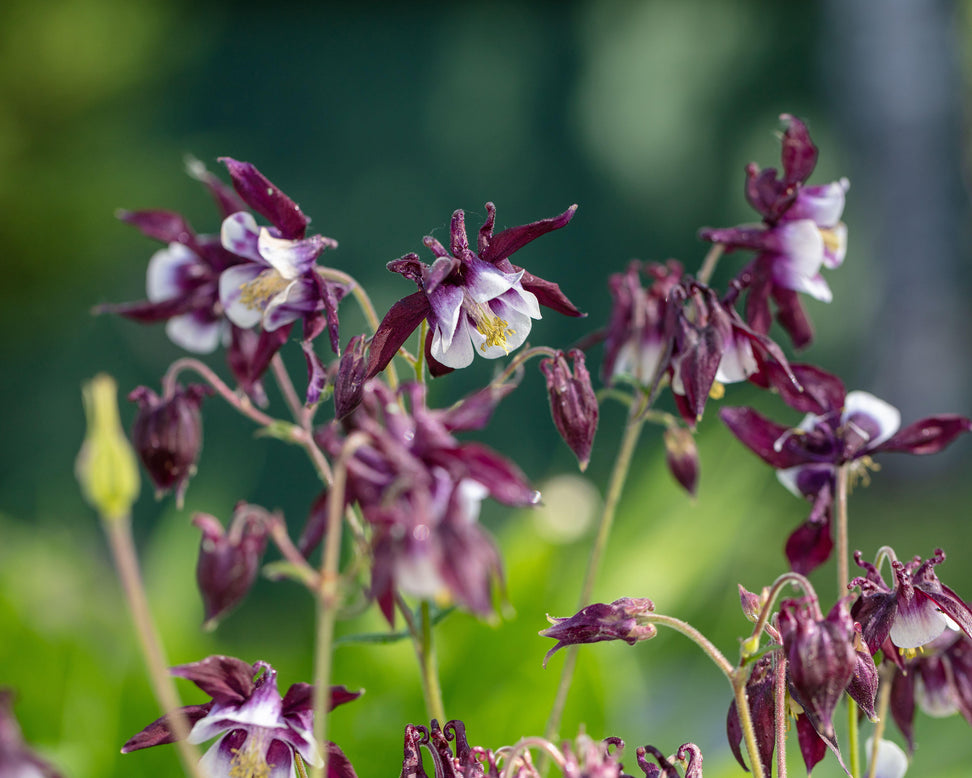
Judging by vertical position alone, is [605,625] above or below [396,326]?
below

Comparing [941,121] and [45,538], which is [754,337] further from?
[941,121]

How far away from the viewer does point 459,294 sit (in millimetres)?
625

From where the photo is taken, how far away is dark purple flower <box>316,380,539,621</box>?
41cm

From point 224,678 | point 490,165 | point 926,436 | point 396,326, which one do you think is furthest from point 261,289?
point 490,165

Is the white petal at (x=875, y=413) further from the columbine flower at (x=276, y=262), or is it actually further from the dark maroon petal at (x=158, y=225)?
the dark maroon petal at (x=158, y=225)

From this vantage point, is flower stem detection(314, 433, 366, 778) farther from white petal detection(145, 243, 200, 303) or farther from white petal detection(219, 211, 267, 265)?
white petal detection(145, 243, 200, 303)

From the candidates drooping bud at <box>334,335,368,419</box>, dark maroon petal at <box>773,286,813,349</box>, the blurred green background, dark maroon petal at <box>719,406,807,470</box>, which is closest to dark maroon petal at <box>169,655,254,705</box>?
drooping bud at <box>334,335,368,419</box>

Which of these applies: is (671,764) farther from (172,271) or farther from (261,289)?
(172,271)

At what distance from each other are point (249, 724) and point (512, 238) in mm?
333

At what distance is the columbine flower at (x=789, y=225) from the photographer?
29.9 inches

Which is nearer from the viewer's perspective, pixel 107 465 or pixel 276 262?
pixel 107 465

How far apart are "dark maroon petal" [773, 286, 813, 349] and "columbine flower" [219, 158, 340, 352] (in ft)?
1.17

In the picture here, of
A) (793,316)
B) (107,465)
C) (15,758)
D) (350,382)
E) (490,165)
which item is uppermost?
(490,165)

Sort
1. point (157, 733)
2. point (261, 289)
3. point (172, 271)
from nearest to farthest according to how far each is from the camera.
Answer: point (157, 733) < point (261, 289) < point (172, 271)
